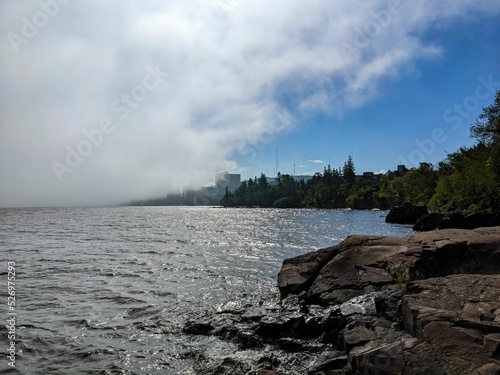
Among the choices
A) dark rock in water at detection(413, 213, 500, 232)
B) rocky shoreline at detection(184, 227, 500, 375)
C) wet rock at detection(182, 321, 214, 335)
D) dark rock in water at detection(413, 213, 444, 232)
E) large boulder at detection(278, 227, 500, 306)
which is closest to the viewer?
rocky shoreline at detection(184, 227, 500, 375)

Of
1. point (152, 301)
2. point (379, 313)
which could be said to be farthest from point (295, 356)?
point (152, 301)

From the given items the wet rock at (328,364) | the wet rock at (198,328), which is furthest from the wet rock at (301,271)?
the wet rock at (328,364)

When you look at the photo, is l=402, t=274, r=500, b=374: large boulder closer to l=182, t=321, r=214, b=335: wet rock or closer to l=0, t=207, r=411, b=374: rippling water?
l=0, t=207, r=411, b=374: rippling water

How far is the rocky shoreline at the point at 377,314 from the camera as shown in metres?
8.20

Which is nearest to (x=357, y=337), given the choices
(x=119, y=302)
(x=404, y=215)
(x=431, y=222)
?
(x=119, y=302)

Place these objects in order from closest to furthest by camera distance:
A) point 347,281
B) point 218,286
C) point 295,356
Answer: point 295,356 < point 347,281 < point 218,286

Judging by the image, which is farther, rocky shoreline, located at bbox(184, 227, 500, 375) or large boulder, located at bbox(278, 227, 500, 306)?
large boulder, located at bbox(278, 227, 500, 306)

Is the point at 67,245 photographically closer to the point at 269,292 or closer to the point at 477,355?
the point at 269,292

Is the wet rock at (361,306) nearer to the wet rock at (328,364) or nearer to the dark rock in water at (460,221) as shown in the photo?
the wet rock at (328,364)

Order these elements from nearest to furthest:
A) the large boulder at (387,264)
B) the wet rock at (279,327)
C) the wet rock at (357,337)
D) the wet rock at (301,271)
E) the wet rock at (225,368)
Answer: the wet rock at (357,337)
the wet rock at (225,368)
the wet rock at (279,327)
the large boulder at (387,264)
the wet rock at (301,271)

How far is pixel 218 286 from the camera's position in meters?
22.6

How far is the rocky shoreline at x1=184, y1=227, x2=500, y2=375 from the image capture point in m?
8.20

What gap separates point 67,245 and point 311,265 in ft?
114

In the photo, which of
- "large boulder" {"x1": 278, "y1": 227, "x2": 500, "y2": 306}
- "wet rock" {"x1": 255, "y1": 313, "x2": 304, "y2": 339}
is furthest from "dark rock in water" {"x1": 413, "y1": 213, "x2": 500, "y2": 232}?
"wet rock" {"x1": 255, "y1": 313, "x2": 304, "y2": 339}
